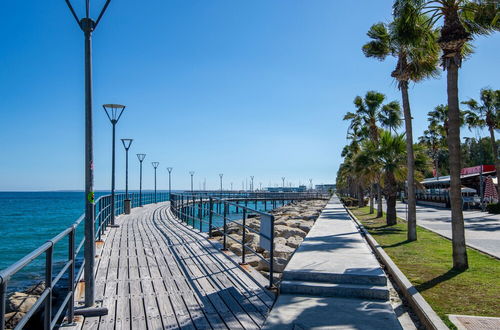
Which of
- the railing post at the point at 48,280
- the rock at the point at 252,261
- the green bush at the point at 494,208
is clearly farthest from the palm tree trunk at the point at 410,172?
the green bush at the point at 494,208

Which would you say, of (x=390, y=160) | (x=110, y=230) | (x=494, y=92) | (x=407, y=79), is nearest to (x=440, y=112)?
(x=494, y=92)

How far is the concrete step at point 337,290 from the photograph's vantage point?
521cm

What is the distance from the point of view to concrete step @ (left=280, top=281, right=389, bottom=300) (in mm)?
5211

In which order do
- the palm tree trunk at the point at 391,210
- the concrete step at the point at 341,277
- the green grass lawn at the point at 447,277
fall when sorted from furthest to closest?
the palm tree trunk at the point at 391,210 → the concrete step at the point at 341,277 → the green grass lawn at the point at 447,277

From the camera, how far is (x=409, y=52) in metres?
11.4

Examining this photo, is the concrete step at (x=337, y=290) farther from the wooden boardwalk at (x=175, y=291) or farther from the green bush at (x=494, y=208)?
the green bush at (x=494, y=208)

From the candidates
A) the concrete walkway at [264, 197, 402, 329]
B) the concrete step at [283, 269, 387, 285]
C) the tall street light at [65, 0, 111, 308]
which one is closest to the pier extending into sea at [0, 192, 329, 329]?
the tall street light at [65, 0, 111, 308]

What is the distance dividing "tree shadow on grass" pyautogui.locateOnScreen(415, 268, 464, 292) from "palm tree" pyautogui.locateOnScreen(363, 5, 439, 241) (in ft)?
15.0

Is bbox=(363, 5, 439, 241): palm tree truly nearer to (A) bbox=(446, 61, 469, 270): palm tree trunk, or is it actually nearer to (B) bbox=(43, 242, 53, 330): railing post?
(A) bbox=(446, 61, 469, 270): palm tree trunk

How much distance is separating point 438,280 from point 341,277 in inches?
86.2

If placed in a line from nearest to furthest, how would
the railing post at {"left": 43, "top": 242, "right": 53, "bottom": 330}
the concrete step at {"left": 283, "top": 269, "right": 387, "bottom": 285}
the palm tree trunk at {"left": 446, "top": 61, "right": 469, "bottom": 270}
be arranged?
the railing post at {"left": 43, "top": 242, "right": 53, "bottom": 330} → the concrete step at {"left": 283, "top": 269, "right": 387, "bottom": 285} → the palm tree trunk at {"left": 446, "top": 61, "right": 469, "bottom": 270}

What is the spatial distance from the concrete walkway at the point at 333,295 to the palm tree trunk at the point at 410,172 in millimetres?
4778

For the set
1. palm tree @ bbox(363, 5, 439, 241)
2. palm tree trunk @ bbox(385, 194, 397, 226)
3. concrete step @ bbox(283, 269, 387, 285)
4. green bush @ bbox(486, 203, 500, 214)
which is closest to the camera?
concrete step @ bbox(283, 269, 387, 285)

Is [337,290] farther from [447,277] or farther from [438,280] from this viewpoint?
[447,277]
